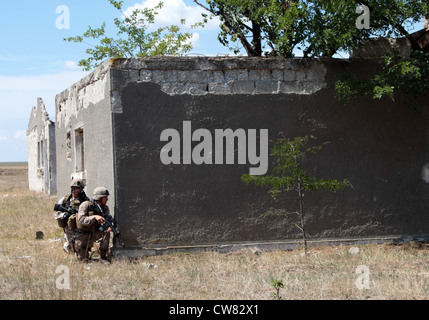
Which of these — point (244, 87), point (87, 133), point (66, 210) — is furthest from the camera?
point (87, 133)

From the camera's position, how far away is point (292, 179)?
26.8 ft

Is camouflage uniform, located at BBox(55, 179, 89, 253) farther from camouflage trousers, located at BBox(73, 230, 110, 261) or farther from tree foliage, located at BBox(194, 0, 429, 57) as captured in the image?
tree foliage, located at BBox(194, 0, 429, 57)

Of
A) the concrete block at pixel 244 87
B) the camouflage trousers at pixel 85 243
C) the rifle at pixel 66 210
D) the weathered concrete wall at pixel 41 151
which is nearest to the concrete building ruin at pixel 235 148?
the concrete block at pixel 244 87

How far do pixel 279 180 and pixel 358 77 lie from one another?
2.38 m

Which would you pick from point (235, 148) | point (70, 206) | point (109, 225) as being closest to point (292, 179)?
point (235, 148)

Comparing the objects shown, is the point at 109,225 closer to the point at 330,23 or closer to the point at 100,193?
the point at 100,193

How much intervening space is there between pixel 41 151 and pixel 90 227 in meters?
17.1

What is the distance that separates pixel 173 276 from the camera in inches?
279

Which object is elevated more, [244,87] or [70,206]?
[244,87]

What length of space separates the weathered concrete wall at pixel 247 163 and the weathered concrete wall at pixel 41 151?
14.2m
